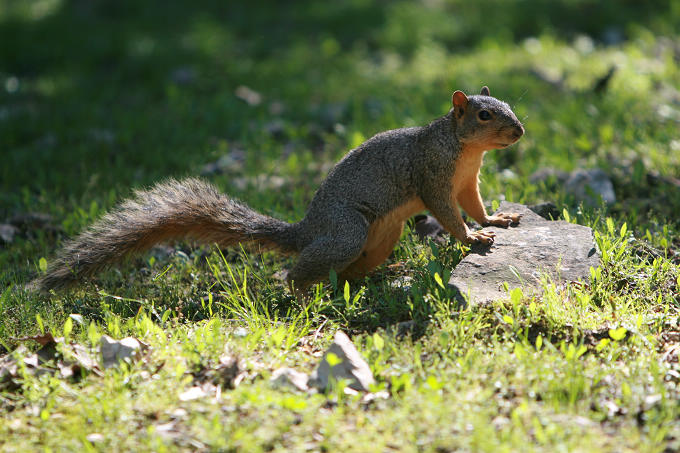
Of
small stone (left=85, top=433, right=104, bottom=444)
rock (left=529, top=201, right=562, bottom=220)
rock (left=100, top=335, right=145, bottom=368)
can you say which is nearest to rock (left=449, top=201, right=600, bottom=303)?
rock (left=529, top=201, right=562, bottom=220)

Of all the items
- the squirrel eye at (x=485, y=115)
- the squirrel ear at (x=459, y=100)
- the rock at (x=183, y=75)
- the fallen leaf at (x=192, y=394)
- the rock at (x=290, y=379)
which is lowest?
the fallen leaf at (x=192, y=394)

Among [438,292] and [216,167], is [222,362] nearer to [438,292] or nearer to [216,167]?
[438,292]

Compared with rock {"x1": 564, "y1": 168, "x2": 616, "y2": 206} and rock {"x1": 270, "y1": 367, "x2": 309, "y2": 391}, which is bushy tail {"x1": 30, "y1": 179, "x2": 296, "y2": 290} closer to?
rock {"x1": 270, "y1": 367, "x2": 309, "y2": 391}

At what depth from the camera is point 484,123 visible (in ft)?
11.3

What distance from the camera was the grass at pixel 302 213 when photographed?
233 cm

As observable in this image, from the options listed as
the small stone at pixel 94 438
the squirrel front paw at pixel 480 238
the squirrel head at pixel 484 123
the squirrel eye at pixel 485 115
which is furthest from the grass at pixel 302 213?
the squirrel eye at pixel 485 115

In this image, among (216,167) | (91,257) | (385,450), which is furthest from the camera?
(216,167)

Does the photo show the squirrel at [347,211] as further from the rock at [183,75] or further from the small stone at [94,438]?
the rock at [183,75]

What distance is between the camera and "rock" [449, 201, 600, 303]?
305cm

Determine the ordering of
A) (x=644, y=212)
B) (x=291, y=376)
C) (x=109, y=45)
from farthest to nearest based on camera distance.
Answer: (x=109, y=45)
(x=644, y=212)
(x=291, y=376)

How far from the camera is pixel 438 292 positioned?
119 inches

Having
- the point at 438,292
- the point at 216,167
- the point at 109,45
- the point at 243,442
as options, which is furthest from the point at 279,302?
the point at 109,45

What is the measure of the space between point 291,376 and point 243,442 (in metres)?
0.39

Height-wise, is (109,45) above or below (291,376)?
above
